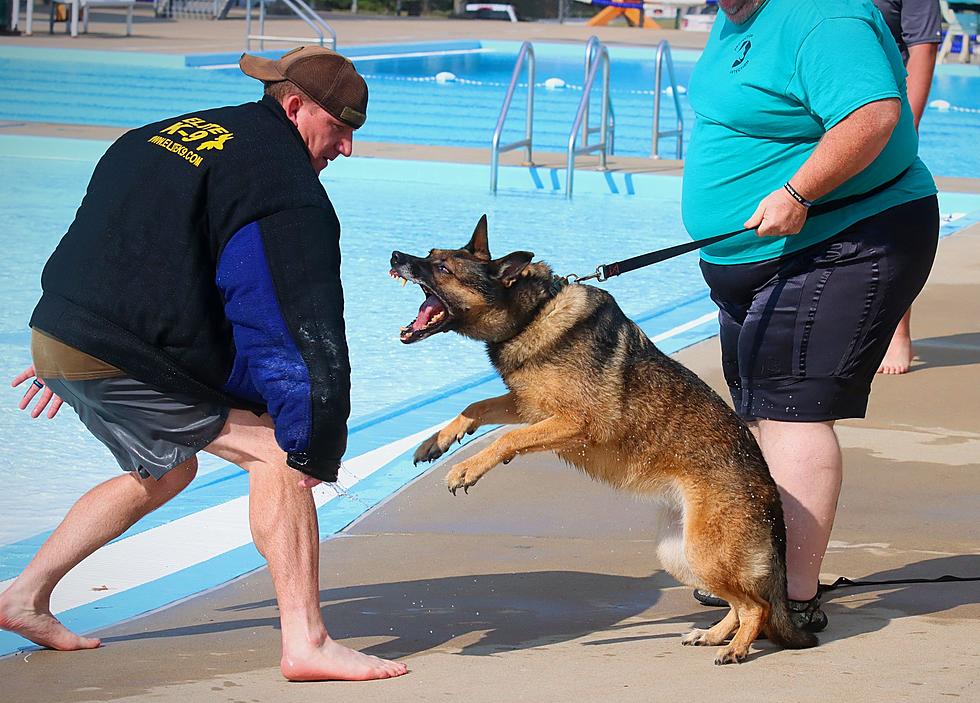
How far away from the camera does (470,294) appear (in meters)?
3.90

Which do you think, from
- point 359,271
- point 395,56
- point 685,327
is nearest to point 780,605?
point 685,327

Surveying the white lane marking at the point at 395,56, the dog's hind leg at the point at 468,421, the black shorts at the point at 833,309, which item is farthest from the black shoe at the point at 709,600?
the white lane marking at the point at 395,56

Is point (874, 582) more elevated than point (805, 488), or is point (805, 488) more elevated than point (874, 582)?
point (805, 488)

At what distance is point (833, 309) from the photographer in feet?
11.8

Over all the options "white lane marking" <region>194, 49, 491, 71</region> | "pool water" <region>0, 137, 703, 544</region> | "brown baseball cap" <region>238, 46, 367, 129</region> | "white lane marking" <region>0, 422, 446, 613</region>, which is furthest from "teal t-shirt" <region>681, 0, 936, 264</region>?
"white lane marking" <region>194, 49, 491, 71</region>

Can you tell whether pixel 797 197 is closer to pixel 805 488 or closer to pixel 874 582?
pixel 805 488

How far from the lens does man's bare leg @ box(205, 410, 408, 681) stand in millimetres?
3275

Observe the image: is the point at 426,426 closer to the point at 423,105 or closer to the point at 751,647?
the point at 751,647

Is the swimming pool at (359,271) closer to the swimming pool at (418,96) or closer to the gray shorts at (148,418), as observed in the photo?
the swimming pool at (418,96)

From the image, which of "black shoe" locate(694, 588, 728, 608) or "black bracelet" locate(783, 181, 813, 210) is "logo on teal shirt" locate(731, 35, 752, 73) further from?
"black shoe" locate(694, 588, 728, 608)

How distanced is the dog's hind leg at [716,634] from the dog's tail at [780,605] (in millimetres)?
93

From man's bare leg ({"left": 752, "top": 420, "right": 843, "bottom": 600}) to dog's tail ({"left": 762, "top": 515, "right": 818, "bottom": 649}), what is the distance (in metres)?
0.10

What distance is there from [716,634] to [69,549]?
167 centimetres

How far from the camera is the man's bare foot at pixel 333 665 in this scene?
3266 mm
